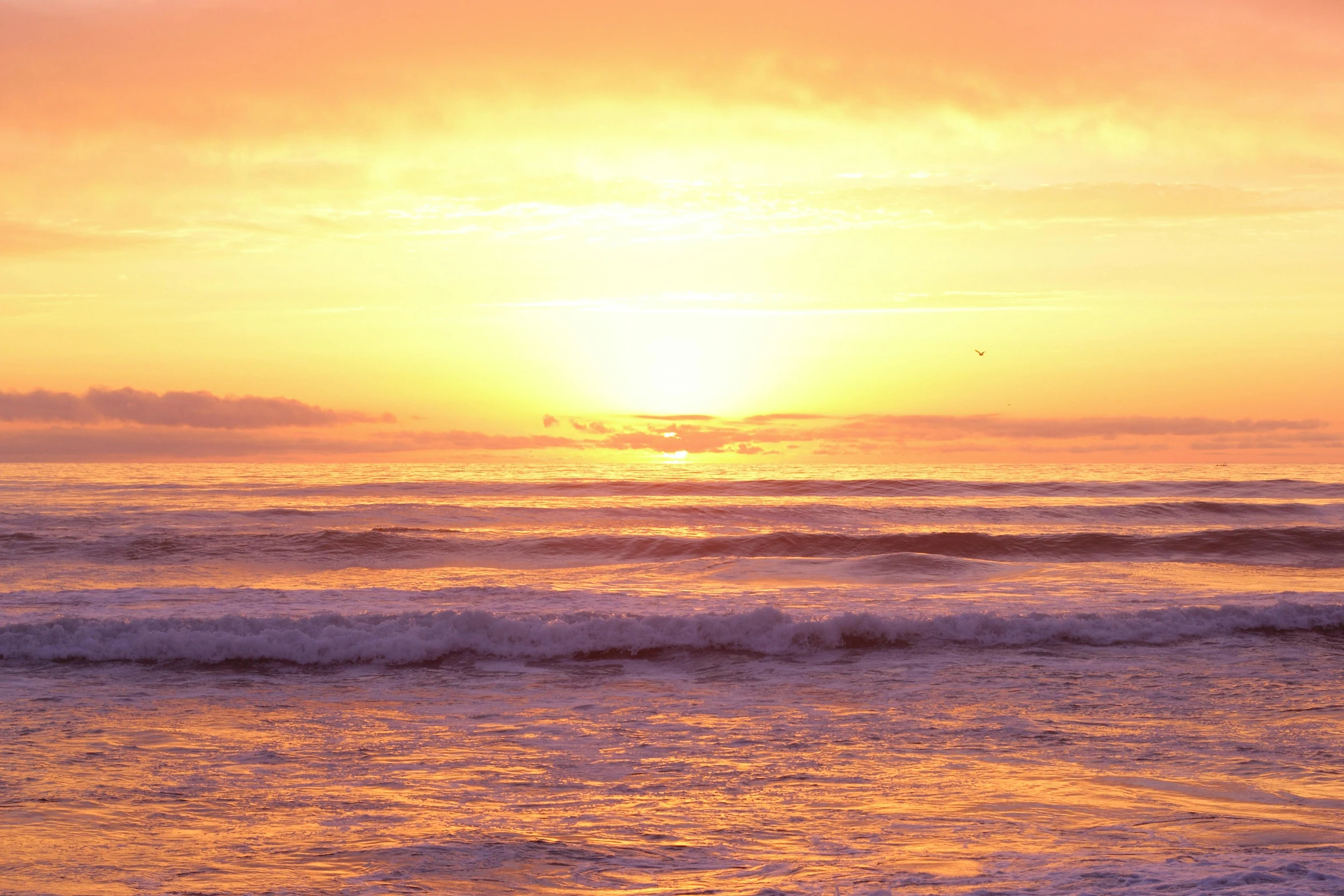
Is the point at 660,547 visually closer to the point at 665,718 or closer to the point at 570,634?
the point at 570,634

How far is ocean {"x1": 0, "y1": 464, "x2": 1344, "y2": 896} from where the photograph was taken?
6410mm

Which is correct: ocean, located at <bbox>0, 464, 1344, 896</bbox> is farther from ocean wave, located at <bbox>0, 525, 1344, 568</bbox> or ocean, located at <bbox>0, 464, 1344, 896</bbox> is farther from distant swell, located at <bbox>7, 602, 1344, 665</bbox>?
ocean wave, located at <bbox>0, 525, 1344, 568</bbox>

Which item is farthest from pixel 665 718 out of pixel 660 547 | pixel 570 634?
pixel 660 547

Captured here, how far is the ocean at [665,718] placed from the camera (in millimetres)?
6410

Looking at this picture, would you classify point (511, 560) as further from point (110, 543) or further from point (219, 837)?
point (219, 837)

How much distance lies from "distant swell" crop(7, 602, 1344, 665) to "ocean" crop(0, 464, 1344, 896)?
0.20 feet

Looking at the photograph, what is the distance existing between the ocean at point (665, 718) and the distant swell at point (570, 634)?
6 cm

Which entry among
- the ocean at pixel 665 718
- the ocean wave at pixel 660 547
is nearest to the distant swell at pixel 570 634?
the ocean at pixel 665 718

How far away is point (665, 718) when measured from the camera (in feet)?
35.1

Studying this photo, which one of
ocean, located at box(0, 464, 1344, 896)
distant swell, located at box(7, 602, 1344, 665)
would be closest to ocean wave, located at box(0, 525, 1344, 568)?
ocean, located at box(0, 464, 1344, 896)

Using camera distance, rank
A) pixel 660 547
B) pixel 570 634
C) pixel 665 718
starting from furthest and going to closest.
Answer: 1. pixel 660 547
2. pixel 570 634
3. pixel 665 718

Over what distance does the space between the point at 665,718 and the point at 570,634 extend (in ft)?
14.5

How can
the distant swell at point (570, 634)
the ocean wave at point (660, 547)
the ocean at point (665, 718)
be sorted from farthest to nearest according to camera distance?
the ocean wave at point (660, 547) < the distant swell at point (570, 634) < the ocean at point (665, 718)

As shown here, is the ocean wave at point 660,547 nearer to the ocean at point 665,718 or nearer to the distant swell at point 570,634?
the ocean at point 665,718
